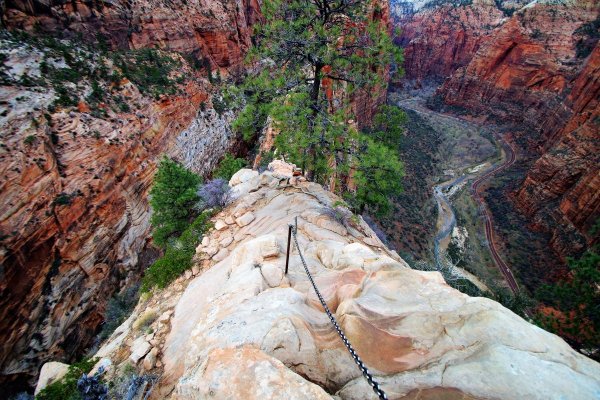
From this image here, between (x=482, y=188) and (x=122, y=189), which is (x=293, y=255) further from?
(x=482, y=188)

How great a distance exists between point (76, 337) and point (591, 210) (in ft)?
136

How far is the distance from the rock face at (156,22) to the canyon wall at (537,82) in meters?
40.9

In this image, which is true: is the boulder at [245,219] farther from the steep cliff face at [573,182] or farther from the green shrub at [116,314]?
the steep cliff face at [573,182]

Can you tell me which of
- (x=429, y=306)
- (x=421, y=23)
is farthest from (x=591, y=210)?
(x=421, y=23)

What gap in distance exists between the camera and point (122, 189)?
16750 millimetres

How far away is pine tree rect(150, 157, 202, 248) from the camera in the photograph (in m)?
10.1

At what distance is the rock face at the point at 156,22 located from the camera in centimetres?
1784

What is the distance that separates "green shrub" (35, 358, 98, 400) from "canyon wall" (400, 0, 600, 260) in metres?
36.6

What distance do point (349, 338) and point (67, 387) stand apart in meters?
4.87

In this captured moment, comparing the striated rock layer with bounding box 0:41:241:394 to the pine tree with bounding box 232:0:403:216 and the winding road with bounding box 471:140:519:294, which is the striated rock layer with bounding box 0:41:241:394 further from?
the winding road with bounding box 471:140:519:294

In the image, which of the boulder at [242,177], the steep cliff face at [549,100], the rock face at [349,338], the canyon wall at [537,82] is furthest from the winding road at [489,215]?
the rock face at [349,338]

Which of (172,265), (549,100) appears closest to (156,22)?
(172,265)

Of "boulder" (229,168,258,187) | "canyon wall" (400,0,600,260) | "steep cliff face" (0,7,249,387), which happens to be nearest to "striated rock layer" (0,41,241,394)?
"steep cliff face" (0,7,249,387)

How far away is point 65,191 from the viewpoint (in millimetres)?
13578
